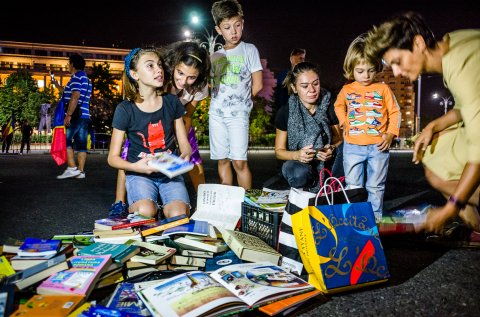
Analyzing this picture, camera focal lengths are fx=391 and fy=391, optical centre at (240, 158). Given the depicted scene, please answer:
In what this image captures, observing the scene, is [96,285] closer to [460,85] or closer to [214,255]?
[214,255]

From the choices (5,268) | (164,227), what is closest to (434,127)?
(164,227)

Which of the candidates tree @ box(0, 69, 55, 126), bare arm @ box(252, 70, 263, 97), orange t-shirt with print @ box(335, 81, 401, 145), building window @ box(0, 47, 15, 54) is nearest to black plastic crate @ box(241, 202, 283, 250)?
orange t-shirt with print @ box(335, 81, 401, 145)

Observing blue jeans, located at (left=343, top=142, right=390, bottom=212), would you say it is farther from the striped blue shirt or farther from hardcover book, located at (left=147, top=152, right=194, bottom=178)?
the striped blue shirt

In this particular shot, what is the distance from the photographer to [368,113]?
4141mm

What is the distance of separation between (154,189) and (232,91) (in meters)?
1.57

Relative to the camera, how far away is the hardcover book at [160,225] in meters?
2.99

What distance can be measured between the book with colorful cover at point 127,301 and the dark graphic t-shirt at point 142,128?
5.33 ft

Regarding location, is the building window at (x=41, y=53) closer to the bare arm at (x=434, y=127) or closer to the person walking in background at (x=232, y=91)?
the person walking in background at (x=232, y=91)

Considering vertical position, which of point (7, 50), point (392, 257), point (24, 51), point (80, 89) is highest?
point (24, 51)

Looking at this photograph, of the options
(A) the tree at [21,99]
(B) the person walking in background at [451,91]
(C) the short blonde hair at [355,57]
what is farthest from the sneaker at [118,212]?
(A) the tree at [21,99]

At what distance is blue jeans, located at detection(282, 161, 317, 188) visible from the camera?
387 cm

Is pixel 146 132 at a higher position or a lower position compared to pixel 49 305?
higher

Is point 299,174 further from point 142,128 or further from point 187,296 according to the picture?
point 187,296

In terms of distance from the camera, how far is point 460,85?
219 centimetres
